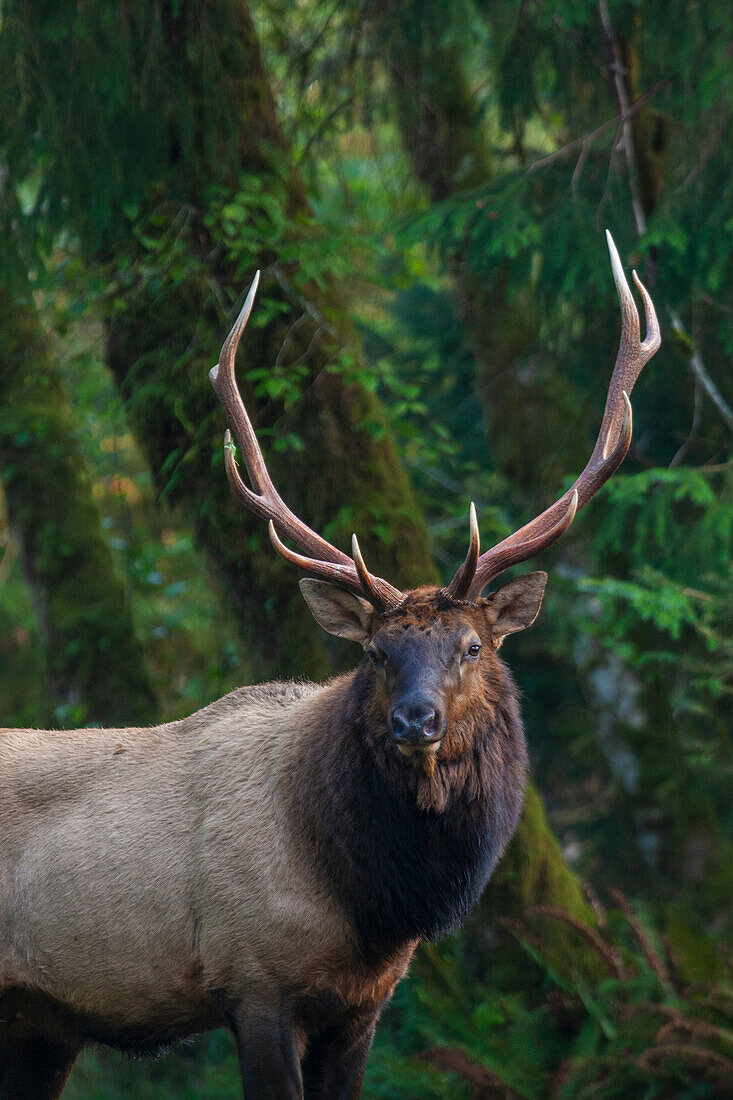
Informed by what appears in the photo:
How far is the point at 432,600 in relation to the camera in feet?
15.1

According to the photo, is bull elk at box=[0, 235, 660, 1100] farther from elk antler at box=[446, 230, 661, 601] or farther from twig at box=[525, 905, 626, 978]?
twig at box=[525, 905, 626, 978]

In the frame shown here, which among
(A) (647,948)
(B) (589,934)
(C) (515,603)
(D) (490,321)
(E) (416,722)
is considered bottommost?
(A) (647,948)

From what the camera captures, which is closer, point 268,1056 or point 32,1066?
point 268,1056

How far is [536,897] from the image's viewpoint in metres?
6.84

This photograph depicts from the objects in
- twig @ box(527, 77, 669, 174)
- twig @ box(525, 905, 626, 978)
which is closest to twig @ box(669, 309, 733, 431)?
twig @ box(527, 77, 669, 174)

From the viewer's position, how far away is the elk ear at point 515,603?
15.5ft

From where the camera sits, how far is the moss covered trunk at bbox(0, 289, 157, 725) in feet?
26.6

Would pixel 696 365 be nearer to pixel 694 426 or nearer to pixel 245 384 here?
pixel 694 426

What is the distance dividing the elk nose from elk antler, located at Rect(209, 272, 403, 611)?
605 mm

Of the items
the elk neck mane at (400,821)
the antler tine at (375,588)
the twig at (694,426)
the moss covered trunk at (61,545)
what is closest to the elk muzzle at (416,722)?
the elk neck mane at (400,821)

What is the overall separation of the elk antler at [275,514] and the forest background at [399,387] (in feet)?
4.31

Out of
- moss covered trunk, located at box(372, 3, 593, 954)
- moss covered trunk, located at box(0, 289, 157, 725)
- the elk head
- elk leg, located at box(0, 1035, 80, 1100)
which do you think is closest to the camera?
the elk head

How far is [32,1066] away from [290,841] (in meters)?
1.69

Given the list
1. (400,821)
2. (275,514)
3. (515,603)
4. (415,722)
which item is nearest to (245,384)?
(275,514)
